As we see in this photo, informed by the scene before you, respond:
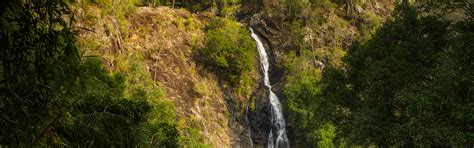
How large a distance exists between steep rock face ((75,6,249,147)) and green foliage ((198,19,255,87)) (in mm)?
1126

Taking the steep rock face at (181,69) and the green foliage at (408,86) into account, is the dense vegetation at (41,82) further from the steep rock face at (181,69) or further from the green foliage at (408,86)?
the steep rock face at (181,69)

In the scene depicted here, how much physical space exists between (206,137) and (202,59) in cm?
995

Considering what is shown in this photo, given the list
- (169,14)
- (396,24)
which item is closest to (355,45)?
(396,24)

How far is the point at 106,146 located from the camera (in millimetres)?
4141

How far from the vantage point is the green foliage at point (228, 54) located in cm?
4528

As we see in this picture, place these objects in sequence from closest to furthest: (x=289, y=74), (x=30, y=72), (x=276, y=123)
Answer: (x=30, y=72)
(x=276, y=123)
(x=289, y=74)

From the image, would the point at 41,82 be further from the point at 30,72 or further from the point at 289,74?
the point at 289,74

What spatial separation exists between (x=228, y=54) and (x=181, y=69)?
5738 mm

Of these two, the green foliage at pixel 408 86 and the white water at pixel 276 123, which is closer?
the green foliage at pixel 408 86

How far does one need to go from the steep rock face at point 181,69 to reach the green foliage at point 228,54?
1126 millimetres

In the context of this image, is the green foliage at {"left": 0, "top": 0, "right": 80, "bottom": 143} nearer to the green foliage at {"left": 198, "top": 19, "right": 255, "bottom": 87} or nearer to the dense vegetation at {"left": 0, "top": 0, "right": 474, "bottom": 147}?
the dense vegetation at {"left": 0, "top": 0, "right": 474, "bottom": 147}

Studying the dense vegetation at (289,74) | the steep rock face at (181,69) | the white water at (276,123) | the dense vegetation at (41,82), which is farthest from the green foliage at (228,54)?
the dense vegetation at (41,82)

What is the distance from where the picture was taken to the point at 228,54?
46.1m

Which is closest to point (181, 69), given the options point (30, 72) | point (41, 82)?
point (41, 82)
